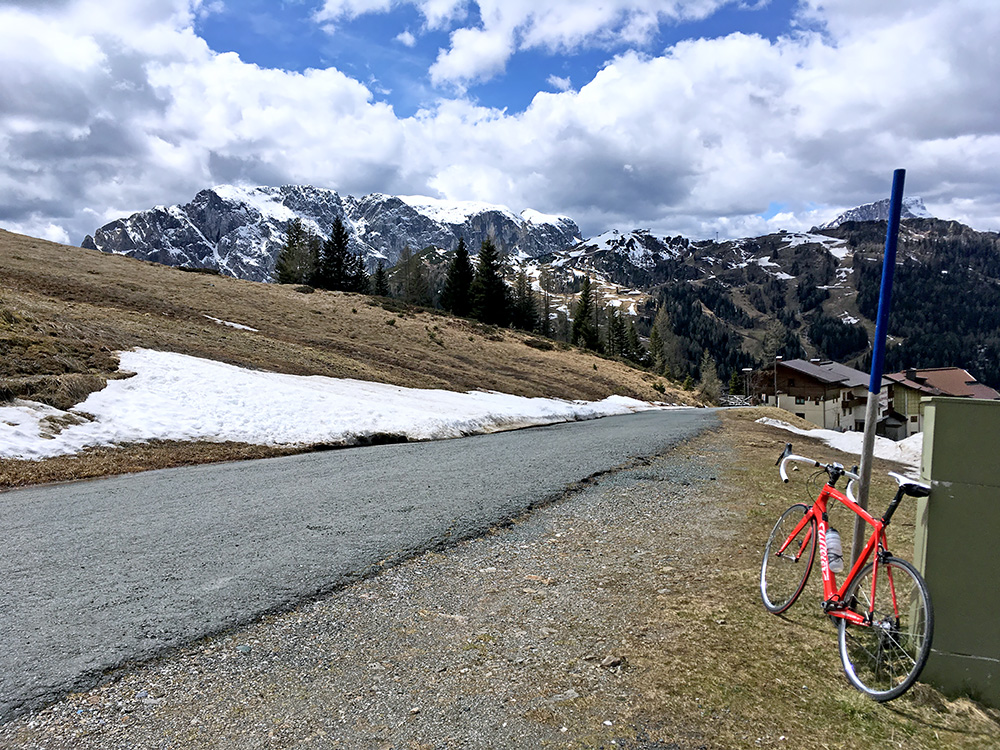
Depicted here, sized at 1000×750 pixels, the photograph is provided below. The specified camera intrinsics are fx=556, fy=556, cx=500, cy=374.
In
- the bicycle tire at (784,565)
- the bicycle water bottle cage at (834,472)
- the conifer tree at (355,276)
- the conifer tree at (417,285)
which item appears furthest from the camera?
the conifer tree at (417,285)

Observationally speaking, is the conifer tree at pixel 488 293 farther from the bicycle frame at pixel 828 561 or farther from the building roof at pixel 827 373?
the bicycle frame at pixel 828 561

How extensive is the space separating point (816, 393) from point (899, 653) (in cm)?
7720

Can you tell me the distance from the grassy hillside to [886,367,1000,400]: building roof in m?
41.8

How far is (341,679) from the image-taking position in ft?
13.7

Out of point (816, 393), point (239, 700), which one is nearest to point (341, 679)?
point (239, 700)

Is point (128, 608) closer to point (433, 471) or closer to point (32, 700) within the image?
point (32, 700)

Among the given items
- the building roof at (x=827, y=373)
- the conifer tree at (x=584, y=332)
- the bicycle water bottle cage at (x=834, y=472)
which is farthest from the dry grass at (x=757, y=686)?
the conifer tree at (x=584, y=332)

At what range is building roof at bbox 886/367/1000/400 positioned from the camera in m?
79.6

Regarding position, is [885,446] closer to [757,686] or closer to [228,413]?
[757,686]

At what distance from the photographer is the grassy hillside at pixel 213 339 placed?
1500cm

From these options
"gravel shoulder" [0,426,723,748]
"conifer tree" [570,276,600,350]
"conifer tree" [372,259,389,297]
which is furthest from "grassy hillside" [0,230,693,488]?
"conifer tree" [372,259,389,297]

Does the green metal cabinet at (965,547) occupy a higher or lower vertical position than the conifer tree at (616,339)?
lower

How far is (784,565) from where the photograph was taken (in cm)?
572

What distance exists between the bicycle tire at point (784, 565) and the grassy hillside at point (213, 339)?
13.0m
